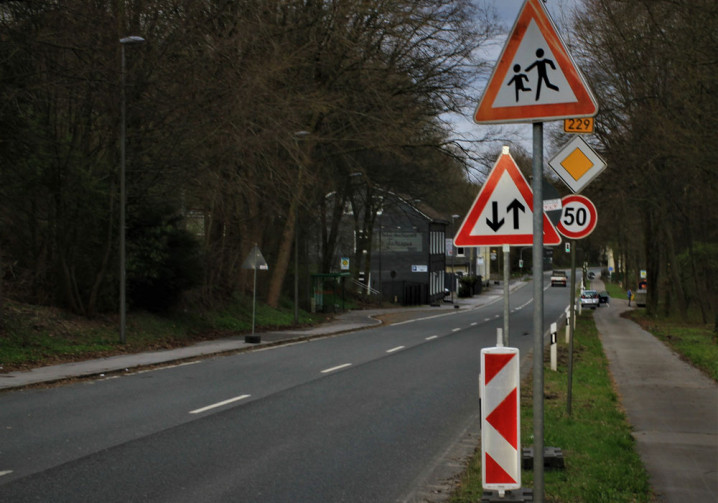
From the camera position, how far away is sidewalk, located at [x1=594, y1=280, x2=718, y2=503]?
775 centimetres

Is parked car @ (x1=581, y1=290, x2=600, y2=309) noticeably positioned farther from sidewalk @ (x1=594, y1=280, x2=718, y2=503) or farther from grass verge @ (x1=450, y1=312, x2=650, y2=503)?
grass verge @ (x1=450, y1=312, x2=650, y2=503)

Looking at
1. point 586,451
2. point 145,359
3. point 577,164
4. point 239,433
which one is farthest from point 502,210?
point 145,359

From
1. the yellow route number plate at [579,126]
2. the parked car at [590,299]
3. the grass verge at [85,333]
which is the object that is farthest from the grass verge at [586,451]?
the parked car at [590,299]

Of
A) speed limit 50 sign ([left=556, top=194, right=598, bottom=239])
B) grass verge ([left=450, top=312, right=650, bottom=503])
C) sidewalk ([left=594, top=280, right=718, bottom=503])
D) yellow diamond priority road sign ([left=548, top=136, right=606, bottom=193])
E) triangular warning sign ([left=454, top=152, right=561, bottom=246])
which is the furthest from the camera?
speed limit 50 sign ([left=556, top=194, right=598, bottom=239])

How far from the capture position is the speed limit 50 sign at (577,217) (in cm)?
1099

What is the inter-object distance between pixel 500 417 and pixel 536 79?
7.65 feet

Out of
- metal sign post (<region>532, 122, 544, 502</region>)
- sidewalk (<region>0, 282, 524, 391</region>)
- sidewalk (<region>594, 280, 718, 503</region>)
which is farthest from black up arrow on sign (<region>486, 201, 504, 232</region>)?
sidewalk (<region>0, 282, 524, 391</region>)

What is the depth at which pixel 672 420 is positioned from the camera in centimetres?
1129

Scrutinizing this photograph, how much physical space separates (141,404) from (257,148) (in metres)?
13.3

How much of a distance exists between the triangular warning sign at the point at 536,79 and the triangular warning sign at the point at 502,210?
1.32 m

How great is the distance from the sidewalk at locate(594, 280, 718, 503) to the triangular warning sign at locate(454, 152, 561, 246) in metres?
2.41

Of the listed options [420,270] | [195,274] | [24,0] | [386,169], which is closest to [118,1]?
[24,0]

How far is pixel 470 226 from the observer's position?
22.3 feet

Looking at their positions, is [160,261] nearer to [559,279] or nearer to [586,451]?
[586,451]
